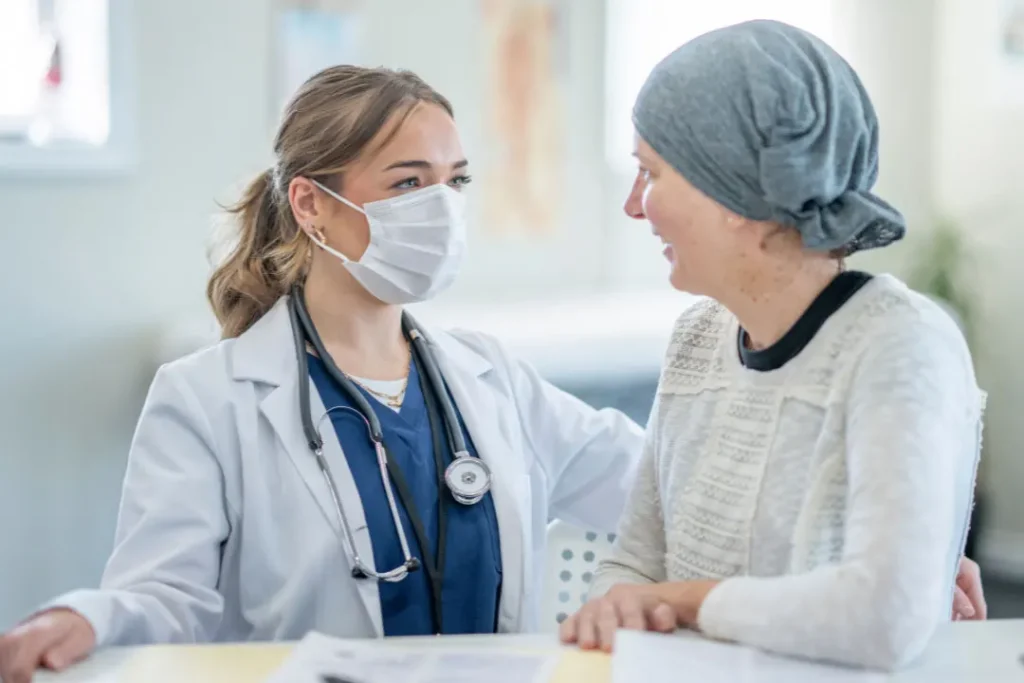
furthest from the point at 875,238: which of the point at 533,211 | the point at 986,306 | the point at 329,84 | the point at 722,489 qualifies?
the point at 986,306

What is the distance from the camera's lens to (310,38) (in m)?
3.22

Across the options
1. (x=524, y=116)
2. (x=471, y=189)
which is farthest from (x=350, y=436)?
(x=524, y=116)

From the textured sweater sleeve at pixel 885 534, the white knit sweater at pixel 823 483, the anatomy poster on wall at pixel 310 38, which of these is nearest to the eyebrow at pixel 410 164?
the white knit sweater at pixel 823 483

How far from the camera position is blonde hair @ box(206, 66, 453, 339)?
1.79 metres

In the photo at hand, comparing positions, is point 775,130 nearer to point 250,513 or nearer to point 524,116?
point 250,513

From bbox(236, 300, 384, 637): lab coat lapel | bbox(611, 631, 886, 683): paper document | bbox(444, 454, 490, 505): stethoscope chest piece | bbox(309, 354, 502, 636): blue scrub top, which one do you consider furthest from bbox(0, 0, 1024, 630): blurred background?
bbox(611, 631, 886, 683): paper document

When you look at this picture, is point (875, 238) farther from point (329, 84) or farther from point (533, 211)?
point (533, 211)

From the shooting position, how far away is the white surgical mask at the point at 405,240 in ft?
6.00

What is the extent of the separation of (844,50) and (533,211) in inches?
47.9

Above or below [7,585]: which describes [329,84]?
above

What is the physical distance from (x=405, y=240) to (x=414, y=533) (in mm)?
433

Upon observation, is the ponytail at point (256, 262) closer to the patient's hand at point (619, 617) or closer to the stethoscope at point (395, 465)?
the stethoscope at point (395, 465)

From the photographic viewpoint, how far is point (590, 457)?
1.93 metres

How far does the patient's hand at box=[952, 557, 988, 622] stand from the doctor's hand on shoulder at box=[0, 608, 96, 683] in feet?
3.15
